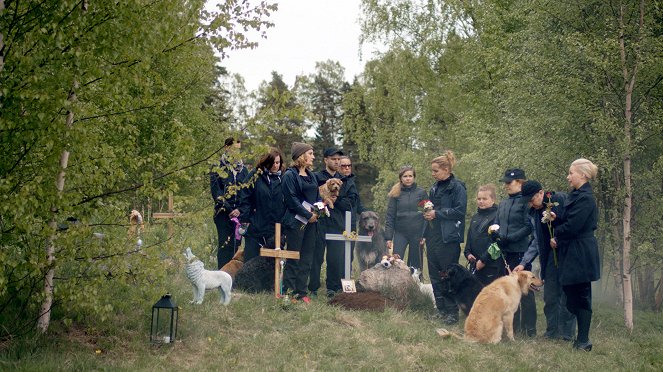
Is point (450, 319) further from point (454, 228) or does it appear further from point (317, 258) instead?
point (317, 258)

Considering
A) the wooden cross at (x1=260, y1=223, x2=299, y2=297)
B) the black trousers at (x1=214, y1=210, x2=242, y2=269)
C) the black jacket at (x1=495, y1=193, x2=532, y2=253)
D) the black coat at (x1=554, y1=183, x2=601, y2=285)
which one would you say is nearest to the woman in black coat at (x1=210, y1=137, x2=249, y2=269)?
the black trousers at (x1=214, y1=210, x2=242, y2=269)

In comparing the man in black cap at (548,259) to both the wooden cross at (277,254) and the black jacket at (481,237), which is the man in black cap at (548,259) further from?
the wooden cross at (277,254)

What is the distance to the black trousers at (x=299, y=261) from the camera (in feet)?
32.4

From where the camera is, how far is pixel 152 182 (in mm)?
6598

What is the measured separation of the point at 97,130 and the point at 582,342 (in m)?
6.28

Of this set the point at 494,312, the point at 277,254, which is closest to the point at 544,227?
the point at 494,312

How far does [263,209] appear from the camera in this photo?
402 inches

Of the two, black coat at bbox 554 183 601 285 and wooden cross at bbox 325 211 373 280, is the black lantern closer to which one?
wooden cross at bbox 325 211 373 280

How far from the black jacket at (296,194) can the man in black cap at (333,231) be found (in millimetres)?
833

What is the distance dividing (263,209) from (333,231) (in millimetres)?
1356

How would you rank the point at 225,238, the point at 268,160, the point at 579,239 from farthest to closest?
the point at 225,238
the point at 268,160
the point at 579,239

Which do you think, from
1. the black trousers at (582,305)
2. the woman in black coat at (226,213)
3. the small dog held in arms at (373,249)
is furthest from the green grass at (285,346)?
the small dog held in arms at (373,249)

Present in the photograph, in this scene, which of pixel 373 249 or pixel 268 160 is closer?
pixel 268 160

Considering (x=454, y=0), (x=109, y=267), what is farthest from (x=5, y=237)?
(x=454, y=0)
